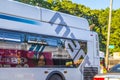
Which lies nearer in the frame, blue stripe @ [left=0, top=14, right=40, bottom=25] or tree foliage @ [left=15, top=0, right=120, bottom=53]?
blue stripe @ [left=0, top=14, right=40, bottom=25]

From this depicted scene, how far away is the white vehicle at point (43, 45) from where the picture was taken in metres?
14.2

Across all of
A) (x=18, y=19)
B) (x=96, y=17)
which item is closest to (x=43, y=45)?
(x=18, y=19)

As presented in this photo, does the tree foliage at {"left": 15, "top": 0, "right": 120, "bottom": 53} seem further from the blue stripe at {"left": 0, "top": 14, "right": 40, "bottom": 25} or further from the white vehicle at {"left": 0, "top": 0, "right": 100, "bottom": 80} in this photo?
the blue stripe at {"left": 0, "top": 14, "right": 40, "bottom": 25}

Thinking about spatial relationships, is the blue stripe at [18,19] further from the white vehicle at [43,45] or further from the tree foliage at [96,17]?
the tree foliage at [96,17]

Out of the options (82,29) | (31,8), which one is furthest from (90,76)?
(31,8)

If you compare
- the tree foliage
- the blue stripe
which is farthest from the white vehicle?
the tree foliage

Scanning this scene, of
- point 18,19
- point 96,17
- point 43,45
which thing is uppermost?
point 96,17

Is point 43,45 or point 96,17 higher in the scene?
point 96,17

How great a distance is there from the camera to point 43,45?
52.5 ft

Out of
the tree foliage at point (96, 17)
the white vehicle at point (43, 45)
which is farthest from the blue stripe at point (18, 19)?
the tree foliage at point (96, 17)

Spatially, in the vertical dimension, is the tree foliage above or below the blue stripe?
above

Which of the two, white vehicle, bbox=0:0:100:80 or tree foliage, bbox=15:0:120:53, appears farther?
tree foliage, bbox=15:0:120:53

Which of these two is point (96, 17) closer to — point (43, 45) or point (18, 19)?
point (43, 45)

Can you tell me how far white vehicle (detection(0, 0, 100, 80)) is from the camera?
14.2 meters
